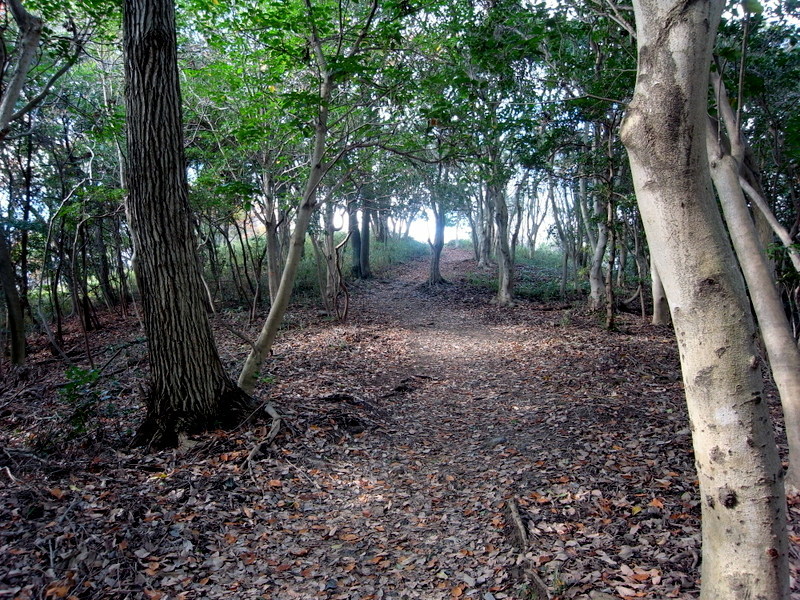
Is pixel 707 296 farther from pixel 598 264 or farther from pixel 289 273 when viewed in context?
pixel 598 264

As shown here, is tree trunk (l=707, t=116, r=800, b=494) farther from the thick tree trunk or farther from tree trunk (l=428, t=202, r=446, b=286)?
tree trunk (l=428, t=202, r=446, b=286)

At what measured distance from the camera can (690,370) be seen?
1816 mm

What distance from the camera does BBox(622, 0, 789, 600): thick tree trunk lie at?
1.72 meters

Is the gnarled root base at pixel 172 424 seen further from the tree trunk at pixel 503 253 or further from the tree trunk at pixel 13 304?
the tree trunk at pixel 503 253

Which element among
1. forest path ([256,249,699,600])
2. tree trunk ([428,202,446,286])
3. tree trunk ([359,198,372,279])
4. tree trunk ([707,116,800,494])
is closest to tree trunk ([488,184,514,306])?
tree trunk ([428,202,446,286])

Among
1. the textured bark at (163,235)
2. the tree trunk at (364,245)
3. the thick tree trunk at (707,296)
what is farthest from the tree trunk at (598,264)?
the thick tree trunk at (707,296)

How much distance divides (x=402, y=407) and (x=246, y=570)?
364 centimetres

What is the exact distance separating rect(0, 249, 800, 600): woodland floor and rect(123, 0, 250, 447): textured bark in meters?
0.49

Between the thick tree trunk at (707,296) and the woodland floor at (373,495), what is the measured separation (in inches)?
48.6

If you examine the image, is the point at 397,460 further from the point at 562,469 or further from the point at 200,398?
the point at 200,398

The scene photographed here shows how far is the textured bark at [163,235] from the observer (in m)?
4.56

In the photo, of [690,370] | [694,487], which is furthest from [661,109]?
[694,487]

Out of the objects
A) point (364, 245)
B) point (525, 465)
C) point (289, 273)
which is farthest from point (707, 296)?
point (364, 245)

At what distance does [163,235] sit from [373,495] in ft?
10.6
